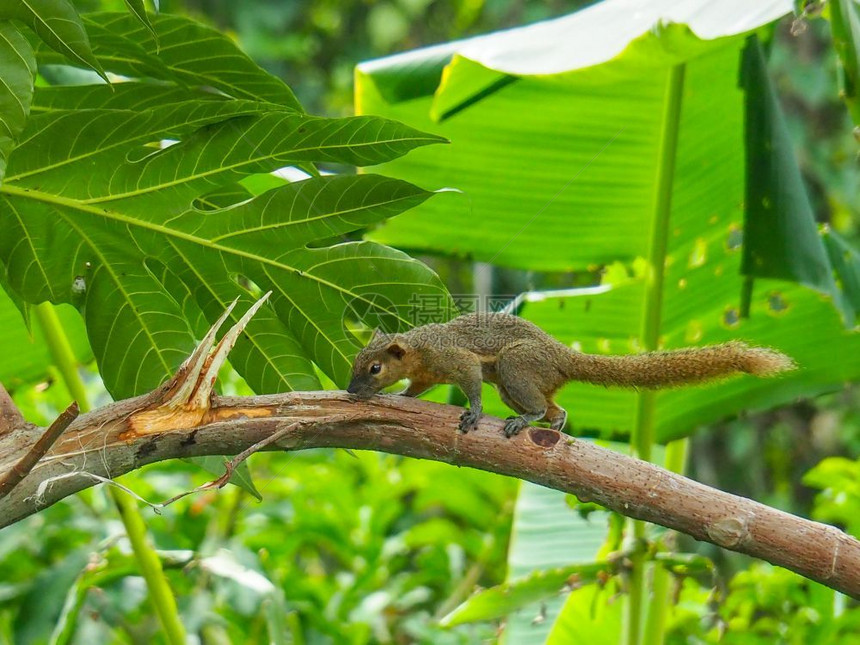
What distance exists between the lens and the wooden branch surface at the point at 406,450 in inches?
86.5

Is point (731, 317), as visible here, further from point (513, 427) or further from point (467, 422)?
point (467, 422)

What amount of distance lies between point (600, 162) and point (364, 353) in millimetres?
1366

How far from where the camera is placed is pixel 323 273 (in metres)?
2.68

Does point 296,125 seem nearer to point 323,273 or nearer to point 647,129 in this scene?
point 323,273

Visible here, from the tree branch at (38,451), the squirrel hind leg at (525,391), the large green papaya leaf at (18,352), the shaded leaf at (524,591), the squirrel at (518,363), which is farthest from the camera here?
the large green papaya leaf at (18,352)

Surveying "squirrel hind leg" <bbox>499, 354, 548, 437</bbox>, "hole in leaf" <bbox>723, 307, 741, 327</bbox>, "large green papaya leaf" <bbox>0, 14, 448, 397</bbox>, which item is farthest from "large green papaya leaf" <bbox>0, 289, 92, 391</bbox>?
"hole in leaf" <bbox>723, 307, 741, 327</bbox>

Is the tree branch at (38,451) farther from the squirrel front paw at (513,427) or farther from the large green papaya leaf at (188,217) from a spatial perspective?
the squirrel front paw at (513,427)

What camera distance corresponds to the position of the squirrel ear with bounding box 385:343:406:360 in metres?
3.34

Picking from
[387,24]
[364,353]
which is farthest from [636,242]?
[387,24]

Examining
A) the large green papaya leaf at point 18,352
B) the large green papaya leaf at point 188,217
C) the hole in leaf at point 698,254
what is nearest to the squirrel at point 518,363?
the large green papaya leaf at point 188,217

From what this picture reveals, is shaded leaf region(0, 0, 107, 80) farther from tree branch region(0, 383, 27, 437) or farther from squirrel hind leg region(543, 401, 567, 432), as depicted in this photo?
squirrel hind leg region(543, 401, 567, 432)

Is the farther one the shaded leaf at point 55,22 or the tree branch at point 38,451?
the shaded leaf at point 55,22

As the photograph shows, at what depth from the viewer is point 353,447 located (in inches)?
93.9

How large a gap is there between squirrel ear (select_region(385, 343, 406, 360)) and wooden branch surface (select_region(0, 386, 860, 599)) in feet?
2.94
